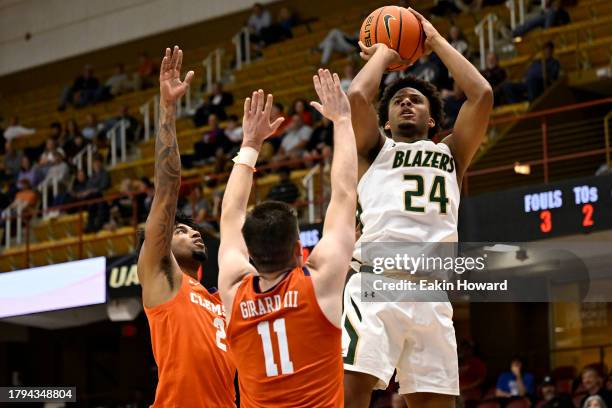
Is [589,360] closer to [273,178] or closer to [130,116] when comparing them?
[273,178]

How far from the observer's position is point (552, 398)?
11.4 m

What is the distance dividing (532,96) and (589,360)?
3472 mm

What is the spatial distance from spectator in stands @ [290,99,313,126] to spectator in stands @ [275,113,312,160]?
0.13m

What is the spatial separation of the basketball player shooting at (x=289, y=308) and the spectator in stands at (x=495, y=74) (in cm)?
1079

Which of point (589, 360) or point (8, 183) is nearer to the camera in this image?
point (589, 360)

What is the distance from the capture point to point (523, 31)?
1584 cm

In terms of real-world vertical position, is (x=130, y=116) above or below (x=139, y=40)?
below

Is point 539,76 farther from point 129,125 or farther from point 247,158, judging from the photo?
point 247,158

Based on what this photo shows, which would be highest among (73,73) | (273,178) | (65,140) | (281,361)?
(73,73)

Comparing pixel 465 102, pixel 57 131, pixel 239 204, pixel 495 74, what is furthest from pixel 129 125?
pixel 239 204

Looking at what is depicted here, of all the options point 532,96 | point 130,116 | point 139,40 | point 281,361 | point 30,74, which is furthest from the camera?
point 30,74

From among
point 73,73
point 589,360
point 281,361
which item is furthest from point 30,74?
point 281,361

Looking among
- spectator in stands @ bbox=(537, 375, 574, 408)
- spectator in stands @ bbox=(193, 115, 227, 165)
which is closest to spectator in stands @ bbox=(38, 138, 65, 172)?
spectator in stands @ bbox=(193, 115, 227, 165)

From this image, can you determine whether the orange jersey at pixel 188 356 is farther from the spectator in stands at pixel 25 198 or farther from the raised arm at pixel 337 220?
the spectator in stands at pixel 25 198
